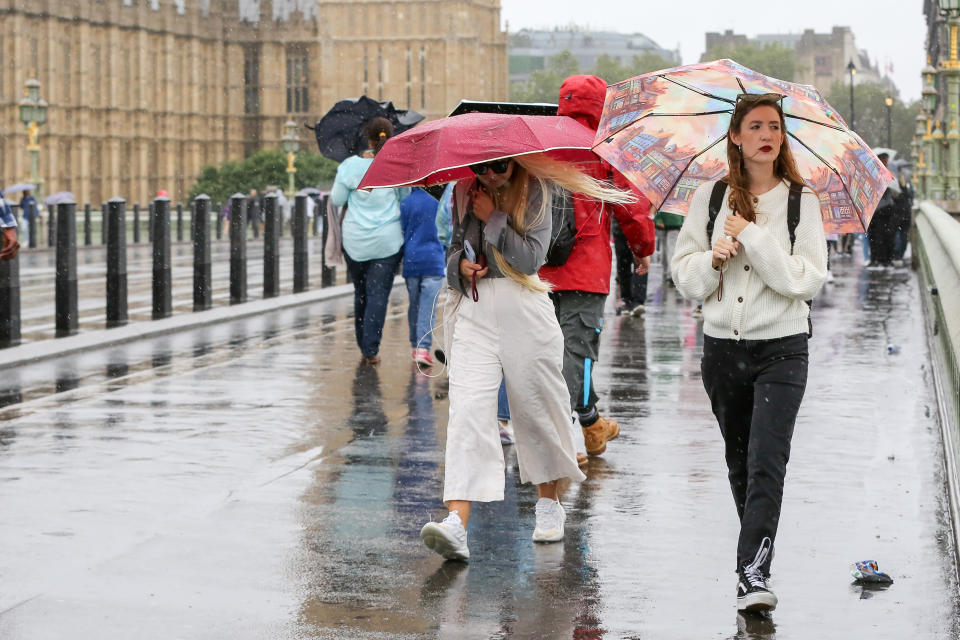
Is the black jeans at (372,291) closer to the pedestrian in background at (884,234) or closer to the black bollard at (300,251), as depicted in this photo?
the black bollard at (300,251)

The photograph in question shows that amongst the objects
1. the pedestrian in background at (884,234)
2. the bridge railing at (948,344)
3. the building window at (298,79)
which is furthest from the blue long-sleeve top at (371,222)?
the building window at (298,79)

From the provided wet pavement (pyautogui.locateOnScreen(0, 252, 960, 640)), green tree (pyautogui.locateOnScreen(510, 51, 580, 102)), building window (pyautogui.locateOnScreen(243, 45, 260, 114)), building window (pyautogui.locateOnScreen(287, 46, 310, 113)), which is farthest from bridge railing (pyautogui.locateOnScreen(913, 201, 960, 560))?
green tree (pyautogui.locateOnScreen(510, 51, 580, 102))

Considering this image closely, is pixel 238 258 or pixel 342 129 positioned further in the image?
pixel 238 258

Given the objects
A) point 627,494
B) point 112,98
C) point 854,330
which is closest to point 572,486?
point 627,494

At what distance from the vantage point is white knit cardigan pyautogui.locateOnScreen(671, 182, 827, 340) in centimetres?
524

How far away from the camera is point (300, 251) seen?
21.8 metres

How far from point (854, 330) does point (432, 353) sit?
14.5 feet

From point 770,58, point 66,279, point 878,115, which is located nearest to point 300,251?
point 66,279

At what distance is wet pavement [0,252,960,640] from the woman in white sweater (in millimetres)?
325

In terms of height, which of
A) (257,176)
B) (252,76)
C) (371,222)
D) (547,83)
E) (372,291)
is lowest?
(372,291)

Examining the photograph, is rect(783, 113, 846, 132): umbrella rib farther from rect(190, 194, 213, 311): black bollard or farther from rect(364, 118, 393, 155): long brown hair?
rect(190, 194, 213, 311): black bollard

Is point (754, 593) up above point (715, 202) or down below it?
below

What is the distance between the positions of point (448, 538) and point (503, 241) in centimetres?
108

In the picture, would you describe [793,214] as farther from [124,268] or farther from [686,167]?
[124,268]
